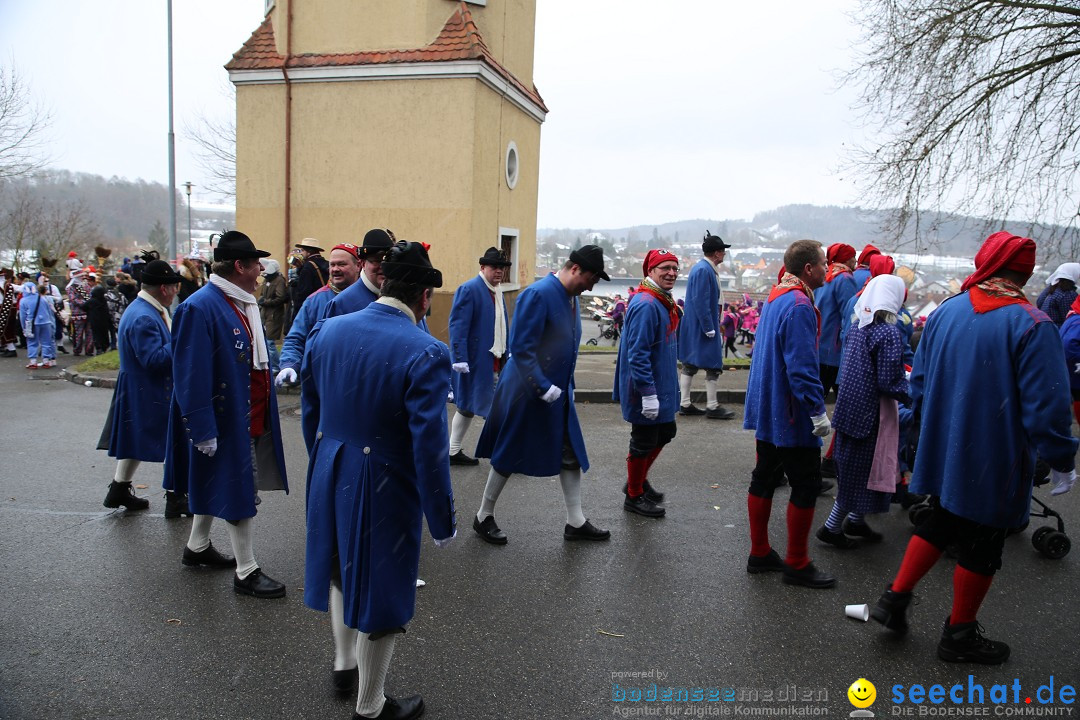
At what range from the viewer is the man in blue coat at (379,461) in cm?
267

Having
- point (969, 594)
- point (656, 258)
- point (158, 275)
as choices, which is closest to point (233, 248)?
point (158, 275)

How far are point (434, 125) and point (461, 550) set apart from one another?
982 centimetres

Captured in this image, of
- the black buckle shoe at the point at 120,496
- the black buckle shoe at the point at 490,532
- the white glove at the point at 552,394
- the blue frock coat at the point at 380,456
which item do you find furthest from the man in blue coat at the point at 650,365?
the black buckle shoe at the point at 120,496

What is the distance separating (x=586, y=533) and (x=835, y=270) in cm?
369

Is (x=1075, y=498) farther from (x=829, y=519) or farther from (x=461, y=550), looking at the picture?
(x=461, y=550)

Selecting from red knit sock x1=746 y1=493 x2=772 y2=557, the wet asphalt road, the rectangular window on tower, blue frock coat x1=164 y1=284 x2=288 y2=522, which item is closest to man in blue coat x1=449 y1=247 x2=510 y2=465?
the wet asphalt road

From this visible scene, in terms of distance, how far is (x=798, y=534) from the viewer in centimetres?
430

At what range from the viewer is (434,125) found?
12.8 meters

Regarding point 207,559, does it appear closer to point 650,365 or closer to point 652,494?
point 650,365

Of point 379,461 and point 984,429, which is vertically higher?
point 984,429

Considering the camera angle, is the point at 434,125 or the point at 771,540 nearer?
the point at 771,540

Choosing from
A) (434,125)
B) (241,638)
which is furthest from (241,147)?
(241,638)

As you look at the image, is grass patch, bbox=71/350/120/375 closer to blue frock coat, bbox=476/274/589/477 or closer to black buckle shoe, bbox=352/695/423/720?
blue frock coat, bbox=476/274/589/477

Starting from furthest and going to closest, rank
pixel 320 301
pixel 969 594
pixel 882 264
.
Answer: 1. pixel 882 264
2. pixel 320 301
3. pixel 969 594
